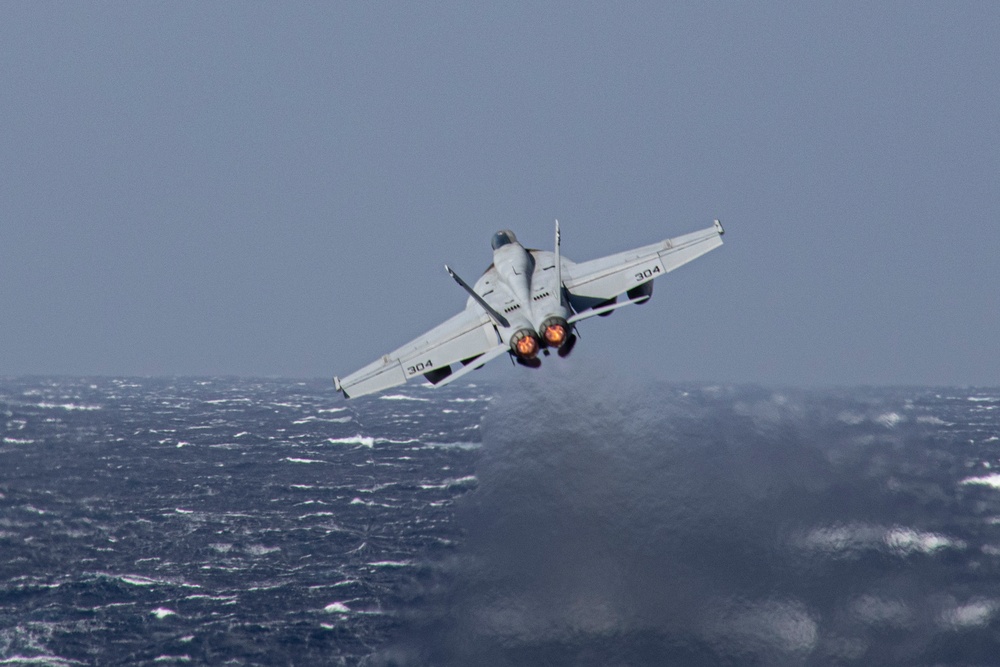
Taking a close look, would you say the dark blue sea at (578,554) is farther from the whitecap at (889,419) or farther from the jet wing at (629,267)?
the jet wing at (629,267)

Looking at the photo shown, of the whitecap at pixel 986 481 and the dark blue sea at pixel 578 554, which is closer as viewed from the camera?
the dark blue sea at pixel 578 554

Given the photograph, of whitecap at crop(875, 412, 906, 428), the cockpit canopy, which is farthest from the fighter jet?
whitecap at crop(875, 412, 906, 428)

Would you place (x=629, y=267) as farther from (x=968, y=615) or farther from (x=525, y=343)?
(x=968, y=615)

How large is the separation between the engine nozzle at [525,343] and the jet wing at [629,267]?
887cm

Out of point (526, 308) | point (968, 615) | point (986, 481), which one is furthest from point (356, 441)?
point (526, 308)

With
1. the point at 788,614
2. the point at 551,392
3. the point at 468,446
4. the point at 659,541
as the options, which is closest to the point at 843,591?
the point at 788,614

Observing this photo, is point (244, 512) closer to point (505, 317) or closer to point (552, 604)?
point (552, 604)

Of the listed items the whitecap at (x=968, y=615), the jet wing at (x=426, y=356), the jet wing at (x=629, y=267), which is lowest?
the whitecap at (x=968, y=615)

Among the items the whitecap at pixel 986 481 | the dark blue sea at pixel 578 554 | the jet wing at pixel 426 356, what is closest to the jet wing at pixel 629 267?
the jet wing at pixel 426 356

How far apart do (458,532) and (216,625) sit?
3291 centimetres

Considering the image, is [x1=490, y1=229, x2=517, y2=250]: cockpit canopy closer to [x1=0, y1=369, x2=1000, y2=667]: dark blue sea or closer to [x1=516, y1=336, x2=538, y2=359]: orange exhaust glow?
[x1=516, y1=336, x2=538, y2=359]: orange exhaust glow

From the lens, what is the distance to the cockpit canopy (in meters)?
86.7

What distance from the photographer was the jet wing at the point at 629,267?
76.1 m

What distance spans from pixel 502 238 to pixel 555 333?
829 inches
